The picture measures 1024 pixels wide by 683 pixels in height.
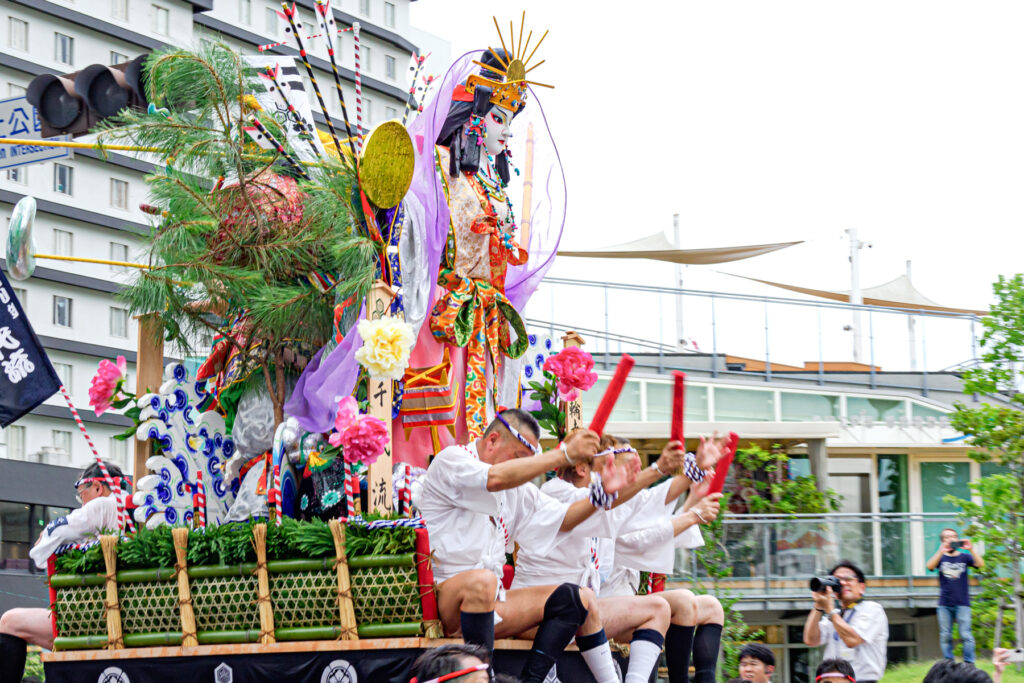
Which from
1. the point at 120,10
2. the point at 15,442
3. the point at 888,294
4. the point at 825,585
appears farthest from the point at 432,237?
the point at 120,10

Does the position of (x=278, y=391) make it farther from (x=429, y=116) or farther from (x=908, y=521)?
(x=908, y=521)

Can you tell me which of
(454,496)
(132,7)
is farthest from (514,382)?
(132,7)

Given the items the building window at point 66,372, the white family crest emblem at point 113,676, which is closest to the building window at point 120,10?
the building window at point 66,372

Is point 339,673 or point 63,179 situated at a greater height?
point 63,179

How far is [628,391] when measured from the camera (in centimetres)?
1662

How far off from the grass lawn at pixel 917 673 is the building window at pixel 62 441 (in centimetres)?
1896

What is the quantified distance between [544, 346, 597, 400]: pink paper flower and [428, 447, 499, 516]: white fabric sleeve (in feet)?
5.71

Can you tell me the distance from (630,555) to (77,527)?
2.82 meters

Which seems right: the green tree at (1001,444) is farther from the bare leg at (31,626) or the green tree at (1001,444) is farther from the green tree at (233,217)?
the bare leg at (31,626)

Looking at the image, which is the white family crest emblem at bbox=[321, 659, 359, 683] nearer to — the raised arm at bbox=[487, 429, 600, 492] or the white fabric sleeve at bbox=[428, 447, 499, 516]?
the white fabric sleeve at bbox=[428, 447, 499, 516]

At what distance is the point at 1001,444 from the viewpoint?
42.1 ft

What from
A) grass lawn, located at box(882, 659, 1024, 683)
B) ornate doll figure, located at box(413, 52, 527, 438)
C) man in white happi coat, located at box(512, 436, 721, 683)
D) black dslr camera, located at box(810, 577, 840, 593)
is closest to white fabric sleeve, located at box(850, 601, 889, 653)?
black dslr camera, located at box(810, 577, 840, 593)

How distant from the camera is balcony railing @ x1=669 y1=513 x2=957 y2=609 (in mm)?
13352

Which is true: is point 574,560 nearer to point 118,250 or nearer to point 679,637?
point 679,637
